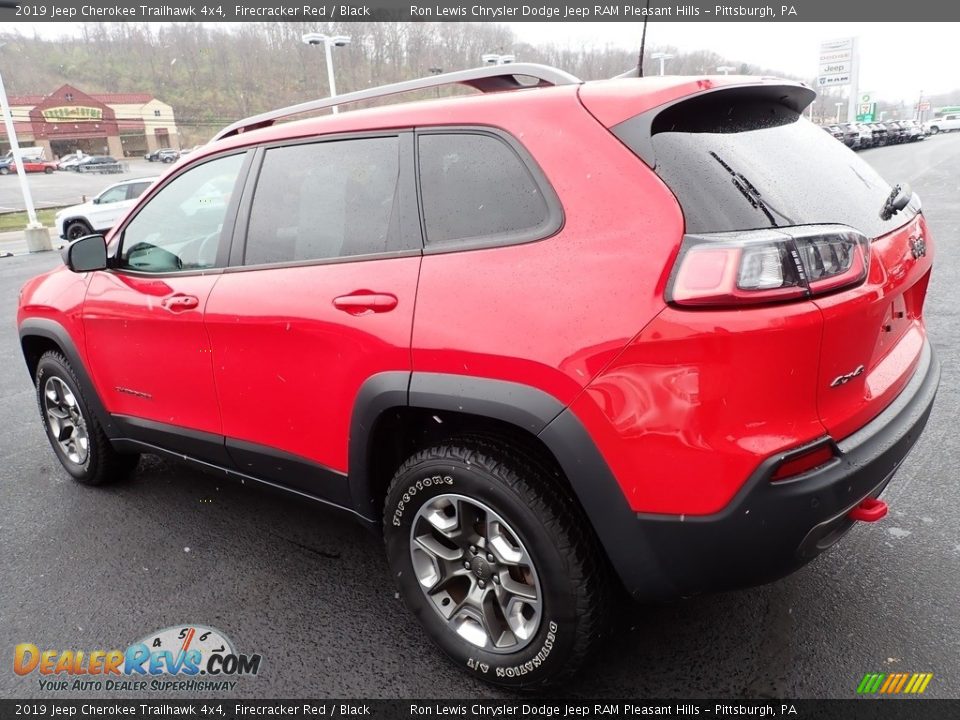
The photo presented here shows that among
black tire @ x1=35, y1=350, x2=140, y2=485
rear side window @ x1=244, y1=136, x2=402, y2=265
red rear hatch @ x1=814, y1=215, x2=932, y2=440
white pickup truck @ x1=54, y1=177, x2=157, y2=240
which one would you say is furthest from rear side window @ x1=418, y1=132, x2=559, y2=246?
white pickup truck @ x1=54, y1=177, x2=157, y2=240

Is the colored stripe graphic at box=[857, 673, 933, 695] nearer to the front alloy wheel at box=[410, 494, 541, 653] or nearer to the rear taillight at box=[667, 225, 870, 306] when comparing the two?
the front alloy wheel at box=[410, 494, 541, 653]

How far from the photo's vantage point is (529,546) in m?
2.06

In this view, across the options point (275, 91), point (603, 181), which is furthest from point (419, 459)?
point (275, 91)

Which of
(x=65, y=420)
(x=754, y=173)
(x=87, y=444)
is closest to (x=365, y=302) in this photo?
(x=754, y=173)

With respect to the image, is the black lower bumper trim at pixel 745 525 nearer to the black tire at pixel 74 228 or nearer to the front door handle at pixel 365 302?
the front door handle at pixel 365 302

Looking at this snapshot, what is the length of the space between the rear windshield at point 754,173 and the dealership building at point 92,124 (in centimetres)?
9797

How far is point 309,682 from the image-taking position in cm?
239

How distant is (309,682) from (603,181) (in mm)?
1851

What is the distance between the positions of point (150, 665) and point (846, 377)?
8.05 ft

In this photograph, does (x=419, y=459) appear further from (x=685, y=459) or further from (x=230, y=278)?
(x=230, y=278)

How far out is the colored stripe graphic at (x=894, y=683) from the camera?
2176mm

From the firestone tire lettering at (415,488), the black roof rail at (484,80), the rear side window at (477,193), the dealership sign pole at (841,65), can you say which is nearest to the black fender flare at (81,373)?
the black roof rail at (484,80)

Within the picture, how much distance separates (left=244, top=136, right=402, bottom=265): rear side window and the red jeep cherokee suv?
0.04ft

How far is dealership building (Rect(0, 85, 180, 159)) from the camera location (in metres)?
84.6
